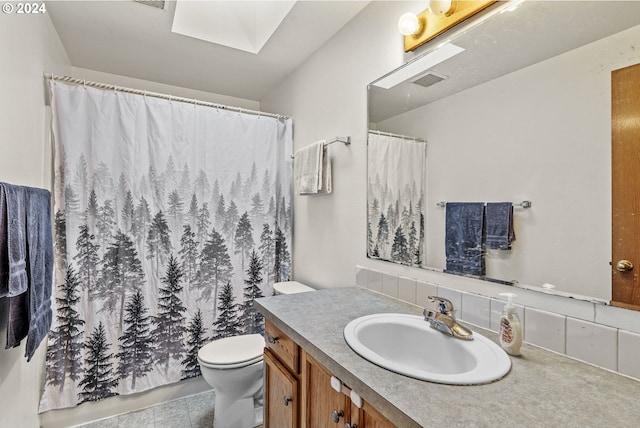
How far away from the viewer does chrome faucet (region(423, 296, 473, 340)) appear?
1.04m

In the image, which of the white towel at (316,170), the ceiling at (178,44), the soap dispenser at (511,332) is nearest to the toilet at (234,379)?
the white towel at (316,170)

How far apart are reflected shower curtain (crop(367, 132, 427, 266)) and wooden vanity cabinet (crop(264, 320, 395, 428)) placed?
66cm

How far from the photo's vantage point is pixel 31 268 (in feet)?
4.33

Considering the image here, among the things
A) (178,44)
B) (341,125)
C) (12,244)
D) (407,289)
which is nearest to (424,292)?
(407,289)

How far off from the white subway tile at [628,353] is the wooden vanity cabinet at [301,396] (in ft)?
2.08

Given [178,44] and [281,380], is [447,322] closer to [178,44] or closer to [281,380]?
[281,380]

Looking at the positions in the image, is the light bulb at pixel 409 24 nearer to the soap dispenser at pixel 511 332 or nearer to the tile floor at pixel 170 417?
the soap dispenser at pixel 511 332

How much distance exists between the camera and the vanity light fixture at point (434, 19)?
3.91 feet

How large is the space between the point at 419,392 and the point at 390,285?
0.82 metres

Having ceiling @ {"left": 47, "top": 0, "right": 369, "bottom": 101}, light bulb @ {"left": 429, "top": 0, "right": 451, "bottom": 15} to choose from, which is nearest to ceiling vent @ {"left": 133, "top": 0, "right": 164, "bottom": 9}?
ceiling @ {"left": 47, "top": 0, "right": 369, "bottom": 101}

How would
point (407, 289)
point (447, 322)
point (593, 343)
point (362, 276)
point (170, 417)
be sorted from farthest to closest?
point (170, 417) → point (362, 276) → point (407, 289) → point (447, 322) → point (593, 343)

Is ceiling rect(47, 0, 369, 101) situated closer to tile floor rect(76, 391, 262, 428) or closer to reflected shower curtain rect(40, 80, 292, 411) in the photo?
reflected shower curtain rect(40, 80, 292, 411)

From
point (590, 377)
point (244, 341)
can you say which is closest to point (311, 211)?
point (244, 341)

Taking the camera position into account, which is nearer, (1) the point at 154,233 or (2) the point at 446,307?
(2) the point at 446,307
